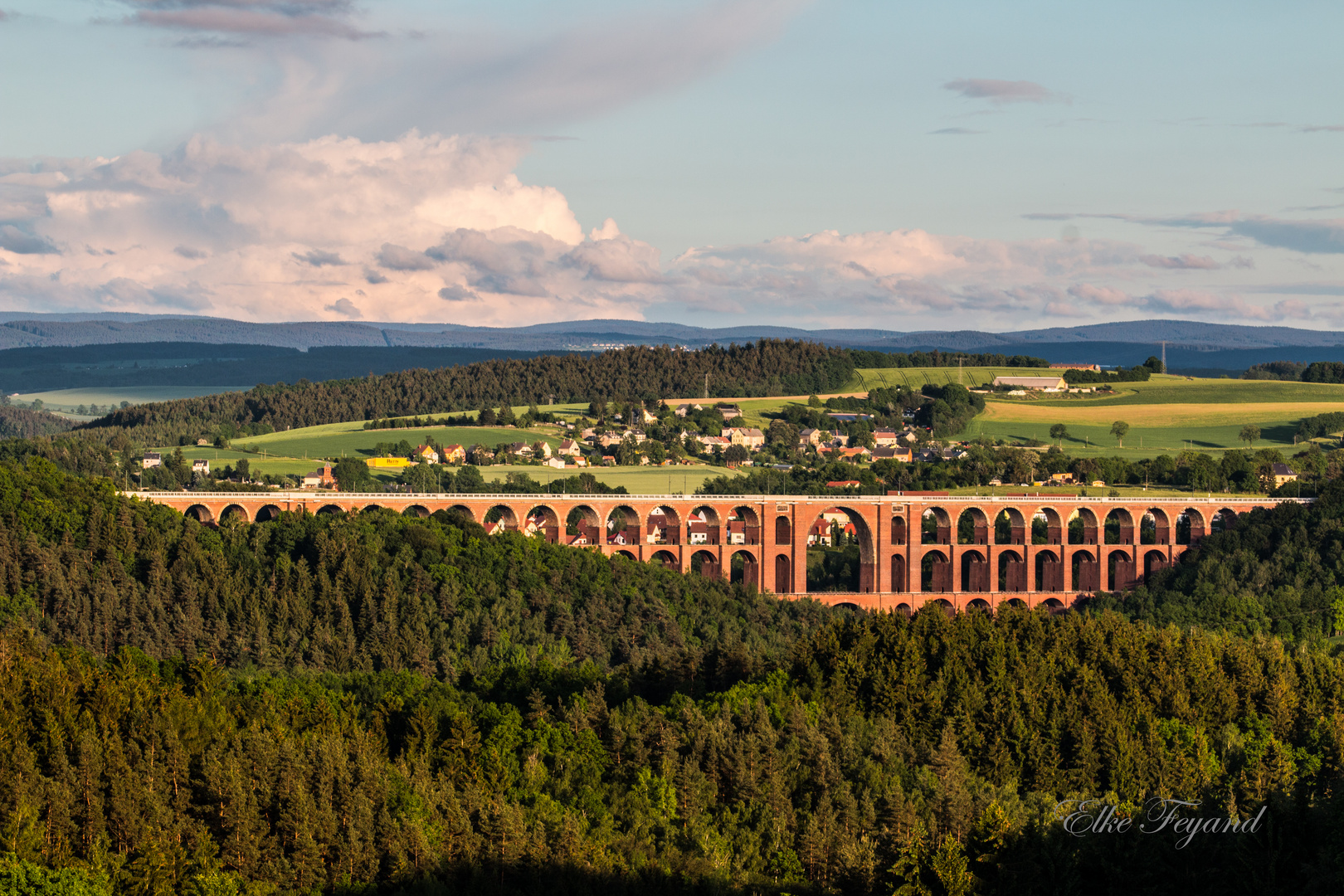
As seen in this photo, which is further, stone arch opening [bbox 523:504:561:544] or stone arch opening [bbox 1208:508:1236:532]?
stone arch opening [bbox 1208:508:1236:532]

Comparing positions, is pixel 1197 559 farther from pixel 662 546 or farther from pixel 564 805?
pixel 564 805

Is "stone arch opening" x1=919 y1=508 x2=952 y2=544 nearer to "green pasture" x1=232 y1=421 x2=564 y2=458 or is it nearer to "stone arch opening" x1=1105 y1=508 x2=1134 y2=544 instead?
"stone arch opening" x1=1105 y1=508 x2=1134 y2=544

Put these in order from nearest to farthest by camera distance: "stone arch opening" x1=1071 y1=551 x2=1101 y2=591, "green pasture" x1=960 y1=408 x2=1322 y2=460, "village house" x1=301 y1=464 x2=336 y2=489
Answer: "stone arch opening" x1=1071 y1=551 x2=1101 y2=591 → "village house" x1=301 y1=464 x2=336 y2=489 → "green pasture" x1=960 y1=408 x2=1322 y2=460

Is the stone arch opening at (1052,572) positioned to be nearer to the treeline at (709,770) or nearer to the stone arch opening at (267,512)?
the treeline at (709,770)

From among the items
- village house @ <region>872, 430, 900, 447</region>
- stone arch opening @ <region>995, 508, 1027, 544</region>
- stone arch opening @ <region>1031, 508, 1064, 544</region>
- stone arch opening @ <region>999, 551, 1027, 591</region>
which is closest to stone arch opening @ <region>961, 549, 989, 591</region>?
stone arch opening @ <region>999, 551, 1027, 591</region>

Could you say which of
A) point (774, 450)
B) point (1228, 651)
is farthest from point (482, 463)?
point (1228, 651)

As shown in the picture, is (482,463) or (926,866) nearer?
(926,866)

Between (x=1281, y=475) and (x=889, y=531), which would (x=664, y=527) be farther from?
(x=1281, y=475)
